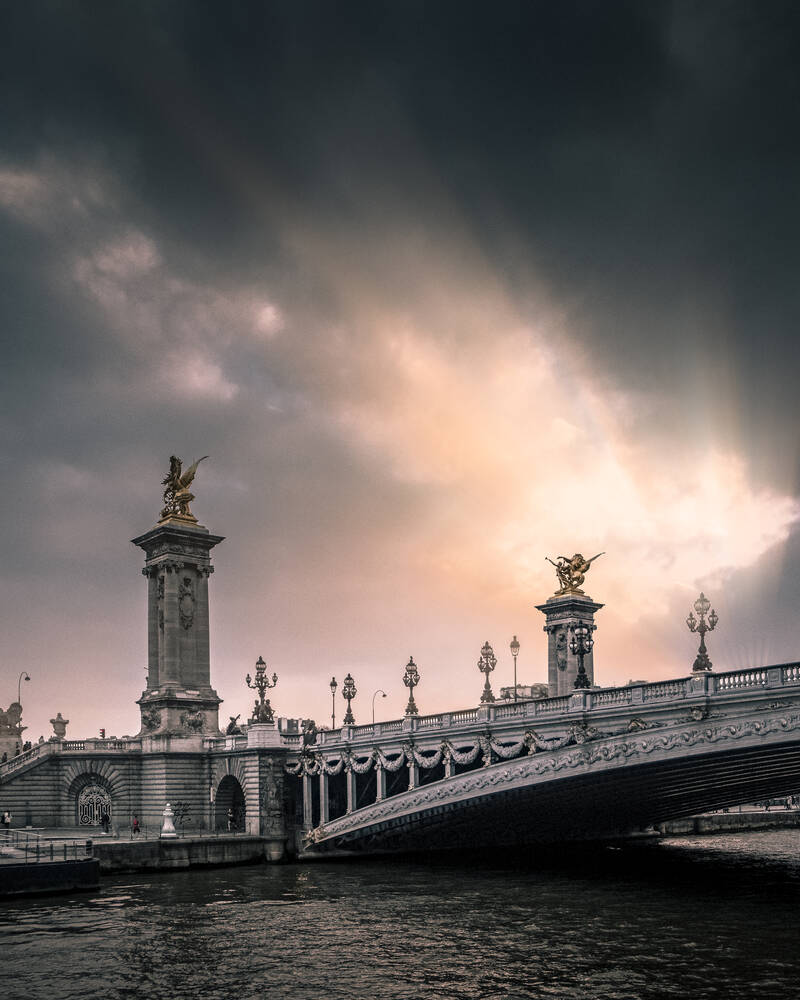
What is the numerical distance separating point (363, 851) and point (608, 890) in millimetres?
19346

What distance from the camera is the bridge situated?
152 feet

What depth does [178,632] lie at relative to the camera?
7719 cm

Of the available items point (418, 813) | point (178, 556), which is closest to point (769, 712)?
point (418, 813)

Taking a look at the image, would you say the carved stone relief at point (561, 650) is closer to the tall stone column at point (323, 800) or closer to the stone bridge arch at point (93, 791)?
the tall stone column at point (323, 800)

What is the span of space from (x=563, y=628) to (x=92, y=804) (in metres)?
35.0

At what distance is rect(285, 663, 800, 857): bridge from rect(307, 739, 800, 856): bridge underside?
0.35 feet

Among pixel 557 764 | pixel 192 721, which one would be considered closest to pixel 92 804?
pixel 192 721

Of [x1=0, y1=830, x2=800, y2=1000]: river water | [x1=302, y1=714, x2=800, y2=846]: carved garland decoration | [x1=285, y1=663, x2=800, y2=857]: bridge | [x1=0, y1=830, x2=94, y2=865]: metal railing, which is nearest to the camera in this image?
[x1=0, y1=830, x2=800, y2=1000]: river water

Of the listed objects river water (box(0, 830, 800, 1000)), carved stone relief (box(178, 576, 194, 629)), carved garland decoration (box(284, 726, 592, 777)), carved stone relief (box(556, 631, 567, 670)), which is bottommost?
river water (box(0, 830, 800, 1000))

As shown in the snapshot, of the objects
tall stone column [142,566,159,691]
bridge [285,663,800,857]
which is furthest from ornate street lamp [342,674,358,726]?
tall stone column [142,566,159,691]

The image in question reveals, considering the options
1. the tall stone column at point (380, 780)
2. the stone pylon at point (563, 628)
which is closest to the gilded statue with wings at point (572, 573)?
the stone pylon at point (563, 628)

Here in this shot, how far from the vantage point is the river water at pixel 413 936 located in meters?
31.0

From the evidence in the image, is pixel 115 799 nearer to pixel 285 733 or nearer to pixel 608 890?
pixel 285 733

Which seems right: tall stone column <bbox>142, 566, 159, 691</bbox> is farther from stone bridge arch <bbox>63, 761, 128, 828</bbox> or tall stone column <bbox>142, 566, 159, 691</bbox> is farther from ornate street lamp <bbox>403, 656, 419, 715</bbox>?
ornate street lamp <bbox>403, 656, 419, 715</bbox>
